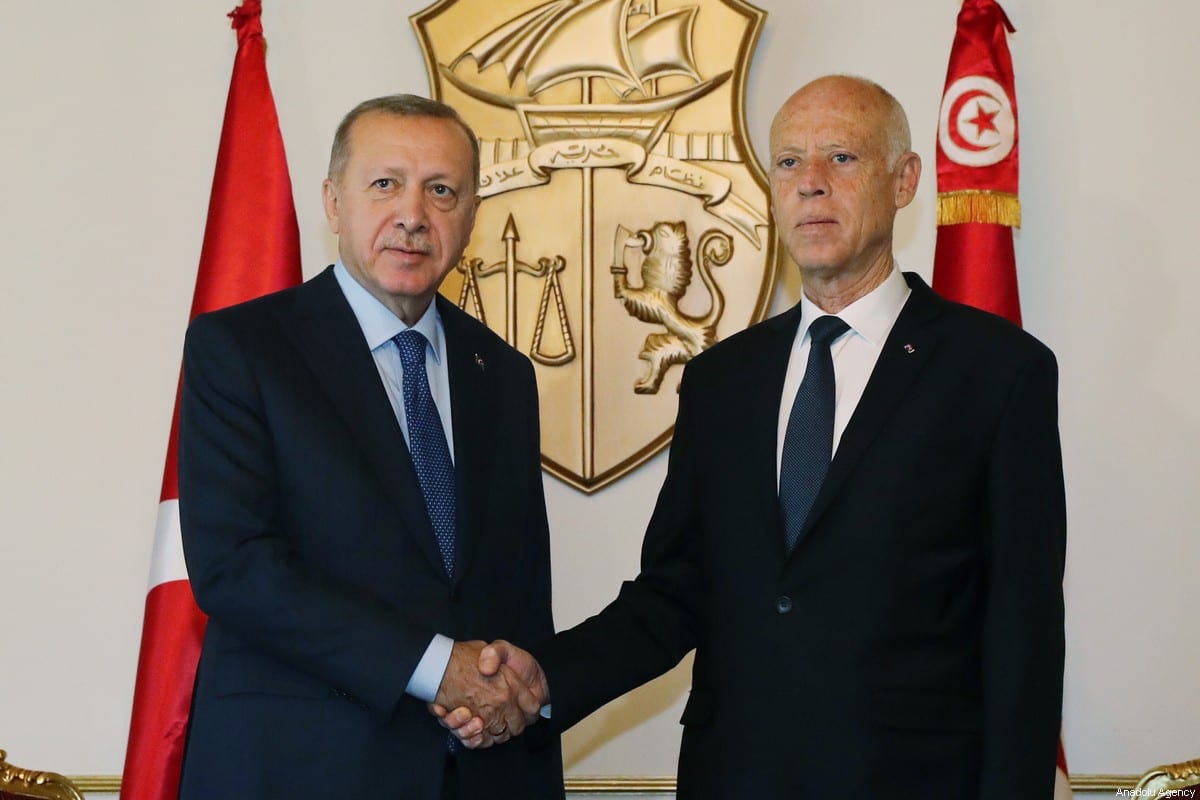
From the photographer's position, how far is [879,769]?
2.23 meters

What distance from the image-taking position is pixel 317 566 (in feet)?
7.67

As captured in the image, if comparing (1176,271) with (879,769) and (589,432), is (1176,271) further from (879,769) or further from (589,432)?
(879,769)

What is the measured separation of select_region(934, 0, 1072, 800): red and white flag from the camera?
3.52m

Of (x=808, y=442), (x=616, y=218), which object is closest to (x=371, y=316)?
(x=808, y=442)

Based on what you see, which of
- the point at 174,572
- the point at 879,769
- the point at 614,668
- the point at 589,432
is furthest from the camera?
the point at 589,432

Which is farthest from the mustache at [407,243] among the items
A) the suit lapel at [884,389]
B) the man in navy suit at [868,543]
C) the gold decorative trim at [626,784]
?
the gold decorative trim at [626,784]

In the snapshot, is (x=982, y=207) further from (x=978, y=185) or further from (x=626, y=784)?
(x=626, y=784)

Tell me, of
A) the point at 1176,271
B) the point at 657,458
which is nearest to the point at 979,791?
the point at 657,458

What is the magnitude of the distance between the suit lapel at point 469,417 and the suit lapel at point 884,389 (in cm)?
56

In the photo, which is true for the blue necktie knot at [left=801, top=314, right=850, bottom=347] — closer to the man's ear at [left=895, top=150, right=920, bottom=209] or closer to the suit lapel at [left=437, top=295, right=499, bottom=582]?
the man's ear at [left=895, top=150, right=920, bottom=209]

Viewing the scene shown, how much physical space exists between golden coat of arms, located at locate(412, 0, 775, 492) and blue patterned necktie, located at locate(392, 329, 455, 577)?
1.13 m

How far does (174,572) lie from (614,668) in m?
1.34

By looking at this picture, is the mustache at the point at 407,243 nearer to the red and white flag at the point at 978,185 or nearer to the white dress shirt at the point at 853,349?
the white dress shirt at the point at 853,349

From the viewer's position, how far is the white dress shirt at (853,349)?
246cm
